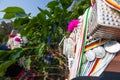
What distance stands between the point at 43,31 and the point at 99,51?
2.65 ft

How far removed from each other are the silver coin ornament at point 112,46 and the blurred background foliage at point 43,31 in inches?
18.5

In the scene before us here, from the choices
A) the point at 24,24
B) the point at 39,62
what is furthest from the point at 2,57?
the point at 24,24

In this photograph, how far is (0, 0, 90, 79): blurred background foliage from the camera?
2.07 metres

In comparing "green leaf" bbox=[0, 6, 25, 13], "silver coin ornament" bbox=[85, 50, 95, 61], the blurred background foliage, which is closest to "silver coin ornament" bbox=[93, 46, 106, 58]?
"silver coin ornament" bbox=[85, 50, 95, 61]

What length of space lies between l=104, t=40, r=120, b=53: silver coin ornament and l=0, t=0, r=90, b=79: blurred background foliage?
1.54 feet

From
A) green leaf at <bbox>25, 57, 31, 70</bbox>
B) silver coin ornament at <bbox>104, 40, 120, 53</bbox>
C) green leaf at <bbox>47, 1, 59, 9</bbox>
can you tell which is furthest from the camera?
green leaf at <bbox>47, 1, 59, 9</bbox>

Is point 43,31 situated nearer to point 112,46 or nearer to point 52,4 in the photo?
point 52,4

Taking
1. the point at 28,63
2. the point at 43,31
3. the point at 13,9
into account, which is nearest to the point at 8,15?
the point at 13,9

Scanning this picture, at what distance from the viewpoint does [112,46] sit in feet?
4.89

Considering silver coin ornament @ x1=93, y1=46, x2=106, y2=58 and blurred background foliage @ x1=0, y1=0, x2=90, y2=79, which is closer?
silver coin ornament @ x1=93, y1=46, x2=106, y2=58

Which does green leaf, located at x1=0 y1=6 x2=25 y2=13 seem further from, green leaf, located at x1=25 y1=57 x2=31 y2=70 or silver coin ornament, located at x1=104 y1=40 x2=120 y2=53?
silver coin ornament, located at x1=104 y1=40 x2=120 y2=53

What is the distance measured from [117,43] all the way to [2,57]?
0.83m

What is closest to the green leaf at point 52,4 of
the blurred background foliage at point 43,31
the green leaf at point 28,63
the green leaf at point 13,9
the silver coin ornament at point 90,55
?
the blurred background foliage at point 43,31

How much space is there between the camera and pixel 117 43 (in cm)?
148
